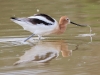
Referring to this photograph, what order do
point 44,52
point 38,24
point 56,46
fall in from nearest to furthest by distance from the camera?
point 44,52
point 56,46
point 38,24

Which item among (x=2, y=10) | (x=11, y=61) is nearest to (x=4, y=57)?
(x=11, y=61)

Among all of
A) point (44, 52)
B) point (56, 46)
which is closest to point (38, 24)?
point (56, 46)

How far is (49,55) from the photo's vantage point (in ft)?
28.0

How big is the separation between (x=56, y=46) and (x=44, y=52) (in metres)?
0.59

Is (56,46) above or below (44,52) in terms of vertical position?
above

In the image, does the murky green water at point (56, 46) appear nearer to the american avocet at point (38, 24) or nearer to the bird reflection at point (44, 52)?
the bird reflection at point (44, 52)

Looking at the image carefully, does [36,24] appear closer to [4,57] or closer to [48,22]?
[48,22]

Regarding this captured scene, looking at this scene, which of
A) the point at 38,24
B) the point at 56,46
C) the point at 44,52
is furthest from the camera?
the point at 38,24

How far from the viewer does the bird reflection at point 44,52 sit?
8.23 metres

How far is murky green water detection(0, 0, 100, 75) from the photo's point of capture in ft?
24.6

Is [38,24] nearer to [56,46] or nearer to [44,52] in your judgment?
[56,46]

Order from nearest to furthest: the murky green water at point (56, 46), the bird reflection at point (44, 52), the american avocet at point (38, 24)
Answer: the murky green water at point (56, 46) < the bird reflection at point (44, 52) < the american avocet at point (38, 24)

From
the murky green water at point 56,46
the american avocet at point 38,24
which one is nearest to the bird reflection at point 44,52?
the murky green water at point 56,46

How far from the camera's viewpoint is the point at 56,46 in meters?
9.31
